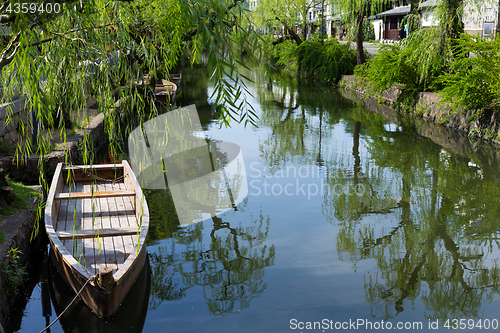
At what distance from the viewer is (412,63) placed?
13188 mm

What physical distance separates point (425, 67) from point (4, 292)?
11800mm

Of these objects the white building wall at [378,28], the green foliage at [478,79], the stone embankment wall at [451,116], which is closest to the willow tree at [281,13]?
the stone embankment wall at [451,116]

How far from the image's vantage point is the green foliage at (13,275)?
4.34m

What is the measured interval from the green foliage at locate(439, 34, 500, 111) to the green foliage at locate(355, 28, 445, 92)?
146 centimetres

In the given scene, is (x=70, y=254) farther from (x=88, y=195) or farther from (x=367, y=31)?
(x=367, y=31)

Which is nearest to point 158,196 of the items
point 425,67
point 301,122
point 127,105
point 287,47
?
point 127,105

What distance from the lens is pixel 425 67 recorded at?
12.8m

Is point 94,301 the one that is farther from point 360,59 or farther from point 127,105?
point 360,59

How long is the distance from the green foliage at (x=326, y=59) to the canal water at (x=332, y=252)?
11199 millimetres

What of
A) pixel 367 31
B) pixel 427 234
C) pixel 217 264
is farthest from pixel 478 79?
pixel 367 31

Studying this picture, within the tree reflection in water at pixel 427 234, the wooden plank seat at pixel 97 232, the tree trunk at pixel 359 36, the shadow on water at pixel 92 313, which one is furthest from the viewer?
the tree trunk at pixel 359 36
